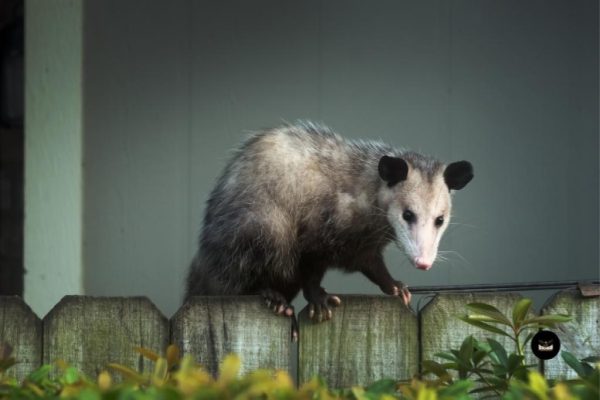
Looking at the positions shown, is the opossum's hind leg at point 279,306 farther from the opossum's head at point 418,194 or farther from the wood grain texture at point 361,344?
the opossum's head at point 418,194

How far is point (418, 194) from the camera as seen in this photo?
237cm

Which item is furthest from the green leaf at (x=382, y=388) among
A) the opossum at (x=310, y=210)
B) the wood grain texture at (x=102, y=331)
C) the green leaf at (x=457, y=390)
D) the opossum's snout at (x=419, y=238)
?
the opossum at (x=310, y=210)

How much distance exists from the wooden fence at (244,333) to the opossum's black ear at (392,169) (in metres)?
0.46

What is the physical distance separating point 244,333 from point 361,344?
213 mm

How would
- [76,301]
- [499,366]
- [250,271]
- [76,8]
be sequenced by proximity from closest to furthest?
[499,366] → [76,301] → [250,271] → [76,8]

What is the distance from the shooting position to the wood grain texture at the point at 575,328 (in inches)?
77.0

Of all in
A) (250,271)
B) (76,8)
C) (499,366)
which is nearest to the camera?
(499,366)

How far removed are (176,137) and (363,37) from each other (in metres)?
0.62

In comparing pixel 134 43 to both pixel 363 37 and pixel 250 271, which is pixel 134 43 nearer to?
pixel 363 37

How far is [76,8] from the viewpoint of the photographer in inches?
119

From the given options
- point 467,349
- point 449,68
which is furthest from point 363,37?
point 467,349

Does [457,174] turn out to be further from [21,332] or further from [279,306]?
[21,332]

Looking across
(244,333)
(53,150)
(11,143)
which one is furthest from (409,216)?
(11,143)

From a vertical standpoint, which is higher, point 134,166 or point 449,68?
point 449,68
